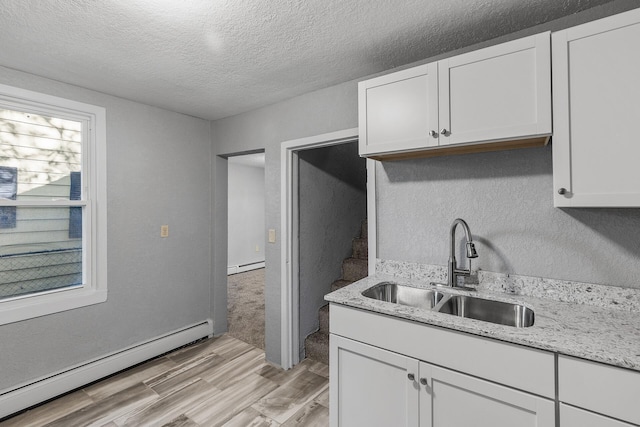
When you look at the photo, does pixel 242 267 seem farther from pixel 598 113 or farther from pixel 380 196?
pixel 598 113

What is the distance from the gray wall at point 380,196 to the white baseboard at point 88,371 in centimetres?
48

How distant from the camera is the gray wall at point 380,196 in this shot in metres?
1.47

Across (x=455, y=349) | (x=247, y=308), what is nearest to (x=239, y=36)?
(x=455, y=349)

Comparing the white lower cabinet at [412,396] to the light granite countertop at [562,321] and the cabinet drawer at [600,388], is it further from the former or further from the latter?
the light granite countertop at [562,321]

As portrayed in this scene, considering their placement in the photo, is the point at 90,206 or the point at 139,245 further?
the point at 139,245

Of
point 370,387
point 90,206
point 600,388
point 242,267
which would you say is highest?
point 90,206

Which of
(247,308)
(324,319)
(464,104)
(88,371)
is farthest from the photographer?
(247,308)

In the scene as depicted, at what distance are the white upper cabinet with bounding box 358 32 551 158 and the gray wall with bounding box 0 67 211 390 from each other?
6.67ft

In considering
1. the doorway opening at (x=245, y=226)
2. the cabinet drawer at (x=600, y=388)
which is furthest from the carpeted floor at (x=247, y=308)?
the cabinet drawer at (x=600, y=388)

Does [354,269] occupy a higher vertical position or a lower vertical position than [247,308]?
higher

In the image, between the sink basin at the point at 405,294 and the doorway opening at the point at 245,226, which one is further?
the doorway opening at the point at 245,226

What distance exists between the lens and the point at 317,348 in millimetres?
2750

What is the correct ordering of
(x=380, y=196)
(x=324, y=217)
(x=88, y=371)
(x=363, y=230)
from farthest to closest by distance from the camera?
1. (x=363, y=230)
2. (x=324, y=217)
3. (x=88, y=371)
4. (x=380, y=196)

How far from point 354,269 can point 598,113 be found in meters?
2.39
